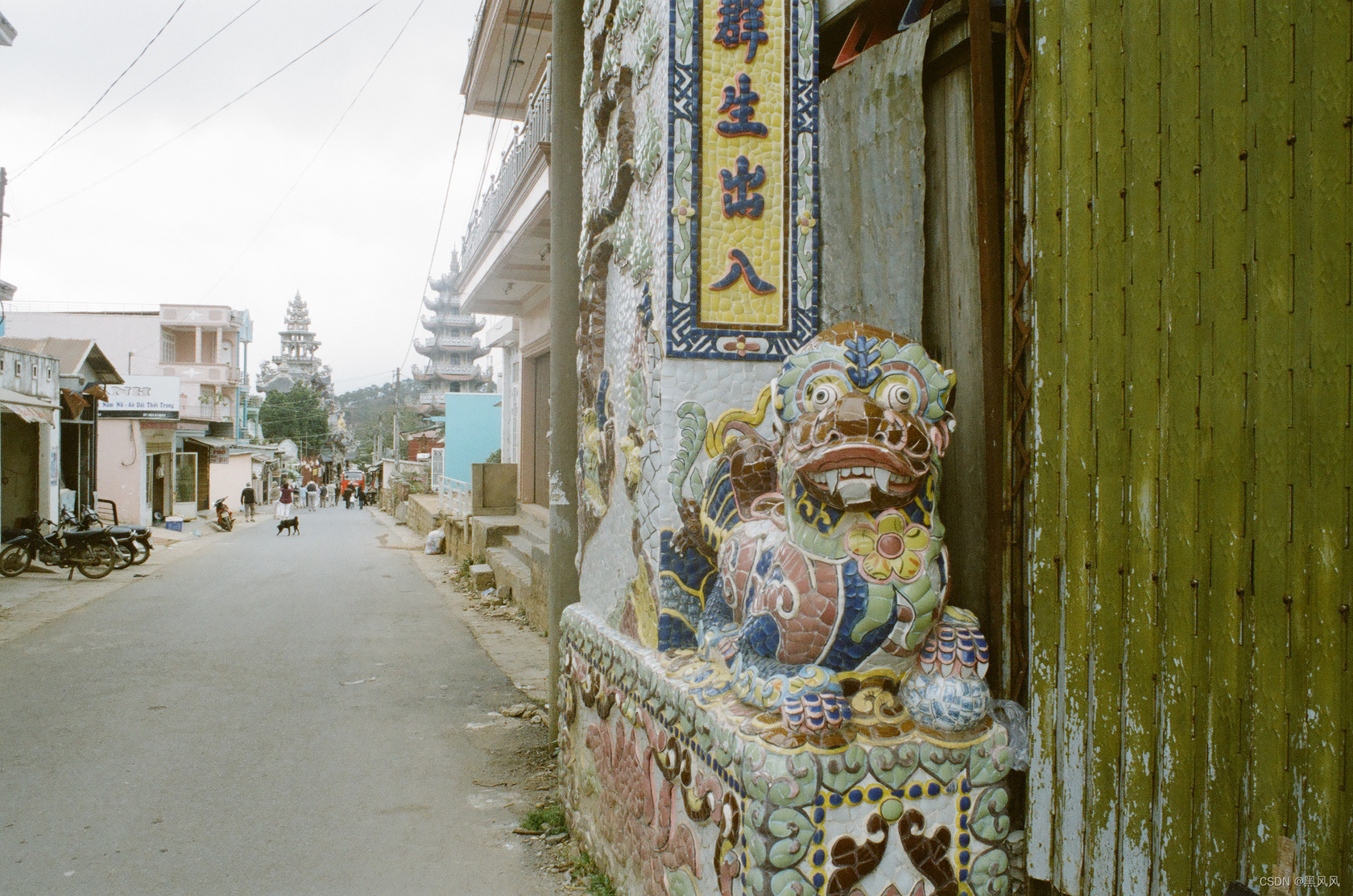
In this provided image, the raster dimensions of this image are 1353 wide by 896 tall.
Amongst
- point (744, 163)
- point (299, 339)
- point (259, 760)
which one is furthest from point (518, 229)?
point (299, 339)

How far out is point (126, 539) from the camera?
15297mm

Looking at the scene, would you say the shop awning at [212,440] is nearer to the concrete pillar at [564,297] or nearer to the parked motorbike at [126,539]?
the parked motorbike at [126,539]

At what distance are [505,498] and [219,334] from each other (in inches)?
1059

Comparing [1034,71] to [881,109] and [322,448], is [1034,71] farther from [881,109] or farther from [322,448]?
[322,448]

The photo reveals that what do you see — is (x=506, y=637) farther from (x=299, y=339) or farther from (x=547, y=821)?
(x=299, y=339)

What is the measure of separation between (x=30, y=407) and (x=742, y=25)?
1696 cm

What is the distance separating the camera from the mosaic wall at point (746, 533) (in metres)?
2.30

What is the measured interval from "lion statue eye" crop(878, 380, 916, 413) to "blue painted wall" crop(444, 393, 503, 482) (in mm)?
22765

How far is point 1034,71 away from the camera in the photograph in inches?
93.5

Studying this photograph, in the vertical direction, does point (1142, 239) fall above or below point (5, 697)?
above

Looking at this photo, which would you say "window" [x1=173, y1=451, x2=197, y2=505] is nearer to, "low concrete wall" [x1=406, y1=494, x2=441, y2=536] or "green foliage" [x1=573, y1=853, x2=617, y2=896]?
"low concrete wall" [x1=406, y1=494, x2=441, y2=536]

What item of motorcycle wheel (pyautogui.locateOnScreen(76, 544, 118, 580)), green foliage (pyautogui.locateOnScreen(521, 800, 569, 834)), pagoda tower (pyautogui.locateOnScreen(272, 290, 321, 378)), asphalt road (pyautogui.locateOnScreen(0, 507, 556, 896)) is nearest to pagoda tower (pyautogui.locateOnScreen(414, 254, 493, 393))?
pagoda tower (pyautogui.locateOnScreen(272, 290, 321, 378))

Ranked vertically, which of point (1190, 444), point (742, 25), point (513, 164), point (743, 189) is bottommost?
point (1190, 444)

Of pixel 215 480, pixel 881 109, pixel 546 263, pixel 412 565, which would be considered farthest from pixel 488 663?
pixel 215 480
